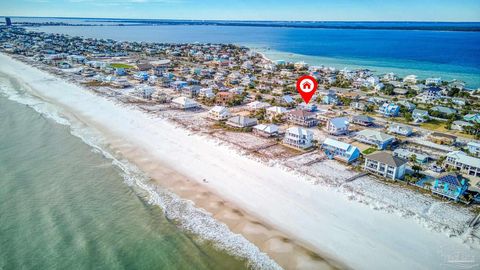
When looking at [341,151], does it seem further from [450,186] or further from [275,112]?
[275,112]

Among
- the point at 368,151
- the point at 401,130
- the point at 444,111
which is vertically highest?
the point at 444,111

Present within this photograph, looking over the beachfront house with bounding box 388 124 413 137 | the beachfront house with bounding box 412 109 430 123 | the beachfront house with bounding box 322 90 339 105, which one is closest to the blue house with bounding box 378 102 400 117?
the beachfront house with bounding box 412 109 430 123

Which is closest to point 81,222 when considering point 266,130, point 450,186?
point 266,130

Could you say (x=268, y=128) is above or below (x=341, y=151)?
above

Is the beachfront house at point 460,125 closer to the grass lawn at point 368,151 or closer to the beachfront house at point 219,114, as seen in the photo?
the grass lawn at point 368,151

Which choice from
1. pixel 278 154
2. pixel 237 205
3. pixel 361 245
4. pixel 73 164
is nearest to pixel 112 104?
pixel 73 164

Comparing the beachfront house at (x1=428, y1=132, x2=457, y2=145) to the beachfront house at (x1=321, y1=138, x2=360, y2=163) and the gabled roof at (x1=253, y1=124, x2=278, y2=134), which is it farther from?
the gabled roof at (x1=253, y1=124, x2=278, y2=134)

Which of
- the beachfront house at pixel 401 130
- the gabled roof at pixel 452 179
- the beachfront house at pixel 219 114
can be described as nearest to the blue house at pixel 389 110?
the beachfront house at pixel 401 130

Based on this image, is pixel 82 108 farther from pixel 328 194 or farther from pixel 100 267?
pixel 328 194
